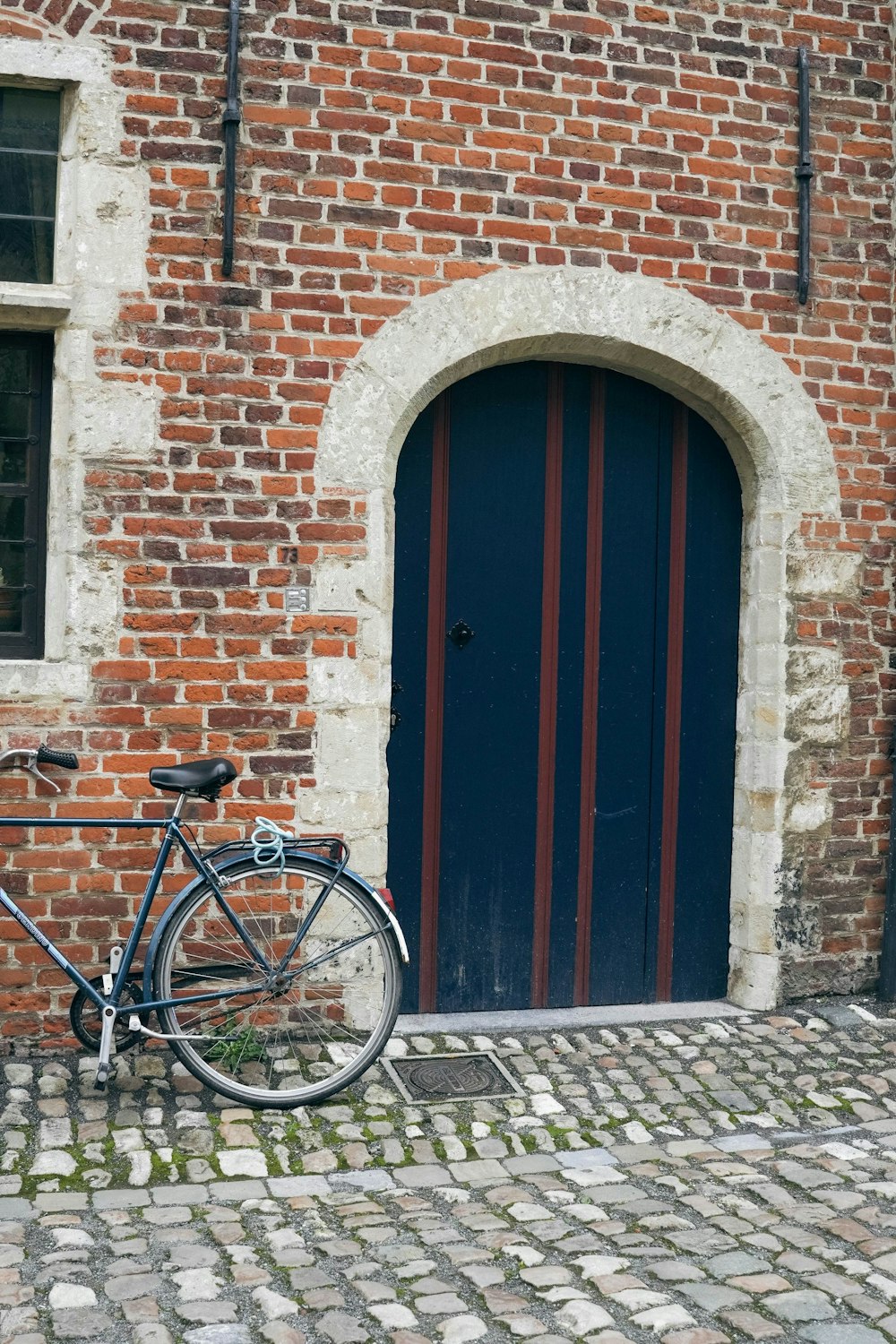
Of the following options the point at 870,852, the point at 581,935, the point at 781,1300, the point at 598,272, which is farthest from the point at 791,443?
the point at 781,1300

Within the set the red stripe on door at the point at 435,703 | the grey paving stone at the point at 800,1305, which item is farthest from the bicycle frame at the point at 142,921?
the grey paving stone at the point at 800,1305

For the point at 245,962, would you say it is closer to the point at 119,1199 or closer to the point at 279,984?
the point at 279,984

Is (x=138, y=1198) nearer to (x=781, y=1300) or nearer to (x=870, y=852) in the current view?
(x=781, y=1300)

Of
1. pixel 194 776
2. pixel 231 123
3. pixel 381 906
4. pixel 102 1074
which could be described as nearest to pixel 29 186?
pixel 231 123

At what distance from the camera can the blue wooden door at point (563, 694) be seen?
503cm

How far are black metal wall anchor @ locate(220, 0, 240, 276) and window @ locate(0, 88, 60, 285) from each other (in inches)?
22.6

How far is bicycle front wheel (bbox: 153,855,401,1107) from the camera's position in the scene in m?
4.12

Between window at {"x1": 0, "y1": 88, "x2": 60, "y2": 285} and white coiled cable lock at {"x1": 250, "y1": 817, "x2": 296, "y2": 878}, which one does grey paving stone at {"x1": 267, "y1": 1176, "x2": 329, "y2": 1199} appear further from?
window at {"x1": 0, "y1": 88, "x2": 60, "y2": 285}

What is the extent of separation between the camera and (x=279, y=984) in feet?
Answer: 13.7

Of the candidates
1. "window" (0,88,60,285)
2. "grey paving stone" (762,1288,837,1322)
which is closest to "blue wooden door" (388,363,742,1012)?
"window" (0,88,60,285)

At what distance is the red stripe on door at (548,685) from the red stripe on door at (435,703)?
1.28 ft

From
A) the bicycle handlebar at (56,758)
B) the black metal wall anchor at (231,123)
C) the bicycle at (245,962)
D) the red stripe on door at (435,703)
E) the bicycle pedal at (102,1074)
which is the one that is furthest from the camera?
the red stripe on door at (435,703)

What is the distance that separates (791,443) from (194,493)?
2.24m

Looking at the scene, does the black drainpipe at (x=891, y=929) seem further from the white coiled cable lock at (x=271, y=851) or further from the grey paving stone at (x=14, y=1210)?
the grey paving stone at (x=14, y=1210)
